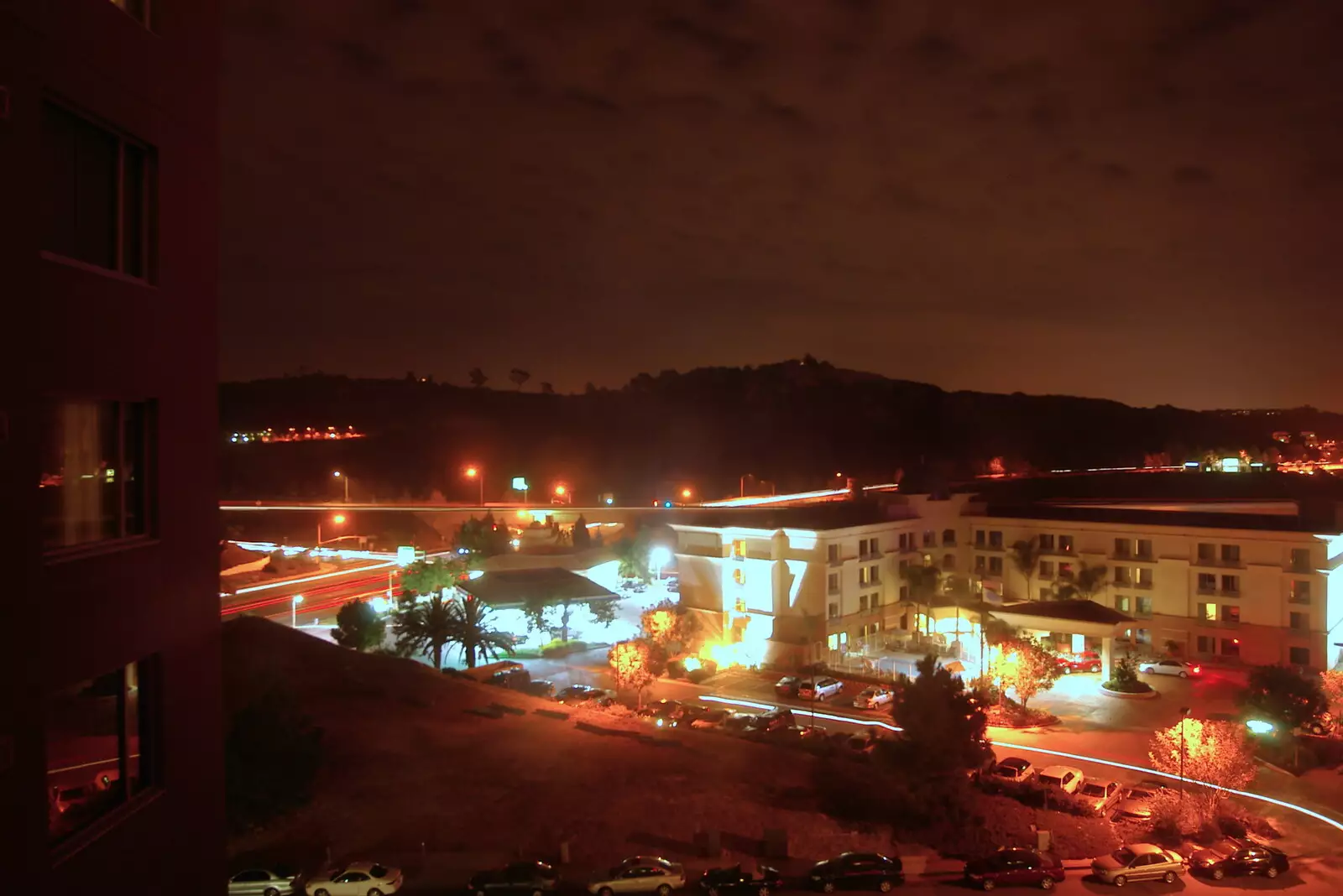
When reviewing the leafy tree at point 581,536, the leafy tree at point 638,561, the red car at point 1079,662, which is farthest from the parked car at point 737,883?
the leafy tree at point 581,536

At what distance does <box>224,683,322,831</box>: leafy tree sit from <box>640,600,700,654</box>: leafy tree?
15.2 m

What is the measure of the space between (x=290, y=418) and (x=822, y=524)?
102656 mm

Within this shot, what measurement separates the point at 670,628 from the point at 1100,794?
1504 centimetres

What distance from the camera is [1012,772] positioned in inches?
780

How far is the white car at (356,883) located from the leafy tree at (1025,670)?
17.3m

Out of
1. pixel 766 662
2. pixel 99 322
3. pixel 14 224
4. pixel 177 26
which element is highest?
pixel 177 26

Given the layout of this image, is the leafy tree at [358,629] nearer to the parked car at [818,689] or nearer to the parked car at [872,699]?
the parked car at [818,689]

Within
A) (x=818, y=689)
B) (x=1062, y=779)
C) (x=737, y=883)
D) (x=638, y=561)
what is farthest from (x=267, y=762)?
(x=638, y=561)

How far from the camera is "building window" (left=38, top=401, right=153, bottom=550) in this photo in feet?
12.4

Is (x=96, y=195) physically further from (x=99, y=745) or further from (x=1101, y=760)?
(x=1101, y=760)

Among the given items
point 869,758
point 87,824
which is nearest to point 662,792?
point 869,758

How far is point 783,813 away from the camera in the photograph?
1656cm

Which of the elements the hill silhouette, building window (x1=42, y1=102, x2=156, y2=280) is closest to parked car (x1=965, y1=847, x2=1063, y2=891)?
building window (x1=42, y1=102, x2=156, y2=280)

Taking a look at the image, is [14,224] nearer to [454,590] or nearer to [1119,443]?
[454,590]
